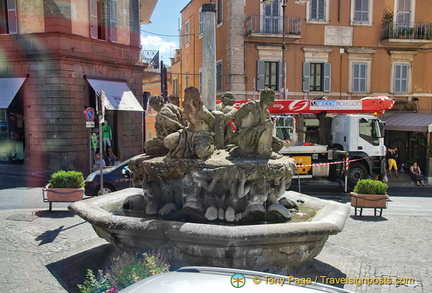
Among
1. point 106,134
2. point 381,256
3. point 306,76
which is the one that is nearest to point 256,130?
point 381,256

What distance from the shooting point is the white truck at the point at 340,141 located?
15.6m

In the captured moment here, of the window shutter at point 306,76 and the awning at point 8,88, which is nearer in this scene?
the awning at point 8,88

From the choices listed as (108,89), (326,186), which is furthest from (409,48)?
(108,89)

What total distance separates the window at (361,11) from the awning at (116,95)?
13.6 m

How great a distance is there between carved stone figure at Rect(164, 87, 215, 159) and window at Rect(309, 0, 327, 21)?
1896cm

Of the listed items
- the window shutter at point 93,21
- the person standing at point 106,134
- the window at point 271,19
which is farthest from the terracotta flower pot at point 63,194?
the window at point 271,19

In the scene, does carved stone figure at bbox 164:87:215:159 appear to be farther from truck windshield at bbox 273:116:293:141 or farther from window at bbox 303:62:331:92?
window at bbox 303:62:331:92

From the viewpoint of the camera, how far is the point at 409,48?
2433cm

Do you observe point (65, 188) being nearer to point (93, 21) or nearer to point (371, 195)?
point (371, 195)

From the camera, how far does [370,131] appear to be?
52.7ft

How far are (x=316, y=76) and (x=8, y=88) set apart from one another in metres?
16.1

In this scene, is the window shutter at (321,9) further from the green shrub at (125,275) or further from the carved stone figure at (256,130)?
the green shrub at (125,275)

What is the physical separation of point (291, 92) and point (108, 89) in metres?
10.3

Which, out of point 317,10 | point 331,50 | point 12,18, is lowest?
point 331,50
